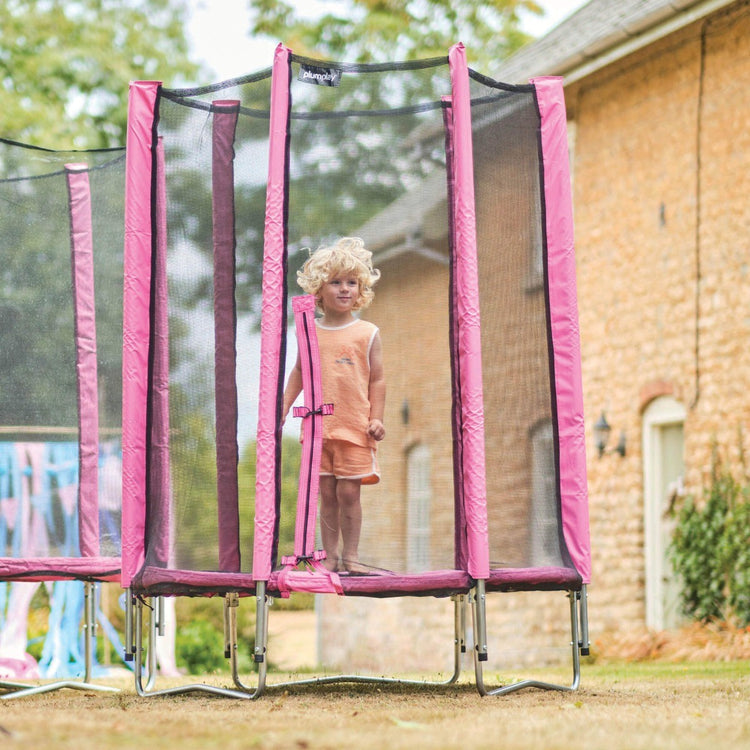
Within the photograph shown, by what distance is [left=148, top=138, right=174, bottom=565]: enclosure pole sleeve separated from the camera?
Result: 477cm

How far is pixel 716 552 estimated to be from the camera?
9.73 m

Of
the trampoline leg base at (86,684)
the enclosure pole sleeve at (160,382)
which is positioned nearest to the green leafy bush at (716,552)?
the trampoline leg base at (86,684)

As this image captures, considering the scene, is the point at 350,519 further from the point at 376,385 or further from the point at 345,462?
the point at 376,385

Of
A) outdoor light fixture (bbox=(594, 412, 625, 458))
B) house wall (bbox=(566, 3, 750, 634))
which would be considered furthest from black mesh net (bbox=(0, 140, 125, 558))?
outdoor light fixture (bbox=(594, 412, 625, 458))

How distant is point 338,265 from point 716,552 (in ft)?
19.5

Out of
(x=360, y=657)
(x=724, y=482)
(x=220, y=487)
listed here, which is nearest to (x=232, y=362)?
(x=220, y=487)

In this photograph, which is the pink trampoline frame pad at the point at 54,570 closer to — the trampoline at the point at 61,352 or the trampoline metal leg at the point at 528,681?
the trampoline at the point at 61,352

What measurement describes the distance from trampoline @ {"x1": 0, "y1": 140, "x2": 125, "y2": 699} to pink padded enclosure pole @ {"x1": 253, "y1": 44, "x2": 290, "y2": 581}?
75.6 inches

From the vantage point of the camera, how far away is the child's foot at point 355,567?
4.57 metres

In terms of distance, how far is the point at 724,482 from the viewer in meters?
9.78

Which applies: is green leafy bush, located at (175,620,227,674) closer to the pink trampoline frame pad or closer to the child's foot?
the pink trampoline frame pad

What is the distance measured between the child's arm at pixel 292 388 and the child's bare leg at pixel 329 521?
30 centimetres

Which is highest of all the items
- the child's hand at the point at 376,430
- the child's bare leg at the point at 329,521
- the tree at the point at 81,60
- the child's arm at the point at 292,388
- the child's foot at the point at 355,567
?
the tree at the point at 81,60

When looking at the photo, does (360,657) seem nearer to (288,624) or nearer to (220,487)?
(288,624)
